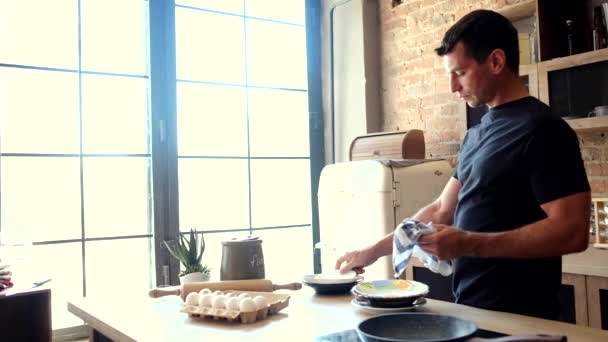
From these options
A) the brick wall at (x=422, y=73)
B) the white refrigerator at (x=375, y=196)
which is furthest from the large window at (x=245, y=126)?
the brick wall at (x=422, y=73)

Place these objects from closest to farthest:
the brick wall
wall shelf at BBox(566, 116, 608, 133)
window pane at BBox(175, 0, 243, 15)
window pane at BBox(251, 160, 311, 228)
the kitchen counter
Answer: the kitchen counter, wall shelf at BBox(566, 116, 608, 133), the brick wall, window pane at BBox(175, 0, 243, 15), window pane at BBox(251, 160, 311, 228)

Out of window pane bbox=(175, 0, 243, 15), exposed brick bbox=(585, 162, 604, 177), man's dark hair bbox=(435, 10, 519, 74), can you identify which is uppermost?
window pane bbox=(175, 0, 243, 15)

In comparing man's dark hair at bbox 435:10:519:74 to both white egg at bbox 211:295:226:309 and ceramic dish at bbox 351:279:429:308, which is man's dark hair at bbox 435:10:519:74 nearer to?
ceramic dish at bbox 351:279:429:308

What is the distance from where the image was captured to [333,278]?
6.49 ft

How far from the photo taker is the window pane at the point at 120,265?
11.6 ft

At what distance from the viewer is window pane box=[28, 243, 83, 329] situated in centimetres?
338

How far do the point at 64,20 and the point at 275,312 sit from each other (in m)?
2.61

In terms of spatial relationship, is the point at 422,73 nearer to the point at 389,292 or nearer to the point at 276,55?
the point at 276,55

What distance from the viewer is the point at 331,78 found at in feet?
15.2

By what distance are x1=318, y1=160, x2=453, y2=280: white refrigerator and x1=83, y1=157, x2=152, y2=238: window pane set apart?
1176 mm

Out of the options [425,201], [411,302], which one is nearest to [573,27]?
[425,201]

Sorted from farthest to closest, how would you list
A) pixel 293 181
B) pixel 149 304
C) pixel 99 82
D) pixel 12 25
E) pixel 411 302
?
pixel 293 181
pixel 99 82
pixel 12 25
pixel 149 304
pixel 411 302

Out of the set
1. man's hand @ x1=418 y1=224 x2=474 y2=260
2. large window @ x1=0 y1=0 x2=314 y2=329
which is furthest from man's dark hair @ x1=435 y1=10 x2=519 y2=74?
large window @ x1=0 y1=0 x2=314 y2=329

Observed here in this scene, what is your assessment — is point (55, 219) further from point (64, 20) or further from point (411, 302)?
point (411, 302)
